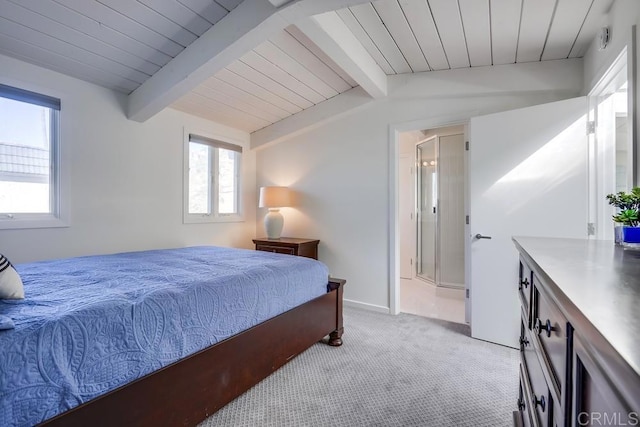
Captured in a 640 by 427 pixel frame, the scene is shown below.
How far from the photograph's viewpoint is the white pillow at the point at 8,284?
3.91 ft

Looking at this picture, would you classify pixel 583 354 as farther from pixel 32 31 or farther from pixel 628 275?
pixel 32 31

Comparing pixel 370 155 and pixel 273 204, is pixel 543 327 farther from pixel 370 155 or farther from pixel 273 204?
pixel 273 204

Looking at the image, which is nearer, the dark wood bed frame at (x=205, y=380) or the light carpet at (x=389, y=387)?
the dark wood bed frame at (x=205, y=380)

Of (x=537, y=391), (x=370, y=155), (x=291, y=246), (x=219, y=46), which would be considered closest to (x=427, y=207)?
(x=370, y=155)

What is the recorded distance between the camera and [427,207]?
15.0ft

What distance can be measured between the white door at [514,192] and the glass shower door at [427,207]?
1702mm

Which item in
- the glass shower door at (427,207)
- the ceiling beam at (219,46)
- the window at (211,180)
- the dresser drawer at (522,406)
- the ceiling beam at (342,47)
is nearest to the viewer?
the dresser drawer at (522,406)

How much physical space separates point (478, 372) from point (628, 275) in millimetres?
1666

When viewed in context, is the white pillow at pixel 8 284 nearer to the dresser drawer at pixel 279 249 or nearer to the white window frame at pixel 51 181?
the white window frame at pixel 51 181

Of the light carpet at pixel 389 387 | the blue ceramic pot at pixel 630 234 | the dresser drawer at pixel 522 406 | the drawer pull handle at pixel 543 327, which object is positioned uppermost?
the blue ceramic pot at pixel 630 234

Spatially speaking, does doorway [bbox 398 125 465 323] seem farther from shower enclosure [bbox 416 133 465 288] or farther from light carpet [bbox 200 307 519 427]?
light carpet [bbox 200 307 519 427]

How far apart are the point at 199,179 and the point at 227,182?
1.35ft

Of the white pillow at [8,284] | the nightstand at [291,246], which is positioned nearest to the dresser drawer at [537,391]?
the white pillow at [8,284]

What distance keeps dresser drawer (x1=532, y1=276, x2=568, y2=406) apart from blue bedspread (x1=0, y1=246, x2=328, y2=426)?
1.33 m
